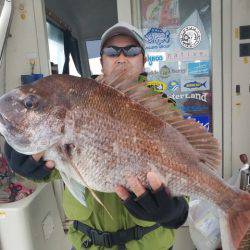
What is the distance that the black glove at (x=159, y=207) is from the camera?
1.24 meters

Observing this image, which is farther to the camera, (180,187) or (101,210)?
(101,210)

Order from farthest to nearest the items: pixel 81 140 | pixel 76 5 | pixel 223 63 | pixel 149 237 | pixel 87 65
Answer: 1. pixel 87 65
2. pixel 76 5
3. pixel 223 63
4. pixel 149 237
5. pixel 81 140

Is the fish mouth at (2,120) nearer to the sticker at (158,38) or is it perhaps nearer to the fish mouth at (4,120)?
the fish mouth at (4,120)

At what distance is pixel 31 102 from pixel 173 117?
0.53 meters

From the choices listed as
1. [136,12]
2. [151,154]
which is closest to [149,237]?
[151,154]

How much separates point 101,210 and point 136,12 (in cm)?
242

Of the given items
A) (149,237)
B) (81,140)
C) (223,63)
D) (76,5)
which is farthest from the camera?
(76,5)

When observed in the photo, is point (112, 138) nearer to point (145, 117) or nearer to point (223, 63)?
point (145, 117)

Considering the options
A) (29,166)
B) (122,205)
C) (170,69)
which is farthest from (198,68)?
(29,166)

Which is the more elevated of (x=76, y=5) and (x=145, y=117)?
(x=76, y=5)

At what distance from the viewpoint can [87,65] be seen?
6.06 metres

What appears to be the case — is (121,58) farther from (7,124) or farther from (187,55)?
(187,55)

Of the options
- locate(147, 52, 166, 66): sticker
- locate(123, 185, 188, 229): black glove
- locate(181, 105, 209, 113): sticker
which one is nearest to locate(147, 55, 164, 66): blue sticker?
locate(147, 52, 166, 66): sticker

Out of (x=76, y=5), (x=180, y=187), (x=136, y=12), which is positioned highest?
(x=76, y=5)
